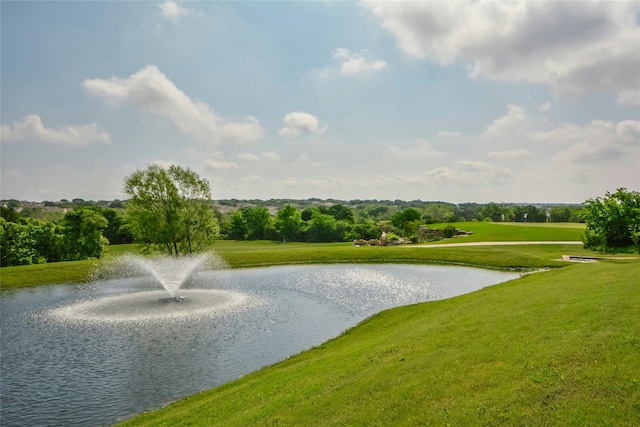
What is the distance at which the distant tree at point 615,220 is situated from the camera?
49938 mm

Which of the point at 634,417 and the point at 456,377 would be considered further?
the point at 456,377

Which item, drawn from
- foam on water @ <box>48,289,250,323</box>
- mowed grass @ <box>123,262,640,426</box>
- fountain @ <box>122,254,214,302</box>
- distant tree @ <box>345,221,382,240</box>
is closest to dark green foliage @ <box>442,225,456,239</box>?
distant tree @ <box>345,221,382,240</box>

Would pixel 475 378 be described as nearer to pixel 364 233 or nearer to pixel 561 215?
pixel 364 233

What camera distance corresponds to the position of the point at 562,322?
53.0 feet

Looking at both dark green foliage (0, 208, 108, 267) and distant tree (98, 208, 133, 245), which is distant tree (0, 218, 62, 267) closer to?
dark green foliage (0, 208, 108, 267)

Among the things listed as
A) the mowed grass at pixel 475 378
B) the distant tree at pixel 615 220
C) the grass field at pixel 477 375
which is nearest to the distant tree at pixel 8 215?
the grass field at pixel 477 375

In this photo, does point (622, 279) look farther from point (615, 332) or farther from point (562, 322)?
point (615, 332)

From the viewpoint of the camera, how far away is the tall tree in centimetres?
5903

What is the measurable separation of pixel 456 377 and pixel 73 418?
633 inches

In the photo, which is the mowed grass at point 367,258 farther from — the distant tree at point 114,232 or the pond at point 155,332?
the distant tree at point 114,232

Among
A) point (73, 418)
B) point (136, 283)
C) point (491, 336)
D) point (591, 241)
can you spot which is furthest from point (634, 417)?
point (591, 241)

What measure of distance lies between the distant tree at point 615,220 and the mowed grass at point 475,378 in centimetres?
3647

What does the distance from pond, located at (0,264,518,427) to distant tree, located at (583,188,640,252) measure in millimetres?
17045

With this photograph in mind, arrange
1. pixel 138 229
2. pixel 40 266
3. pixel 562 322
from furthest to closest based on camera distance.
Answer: pixel 138 229 → pixel 40 266 → pixel 562 322
